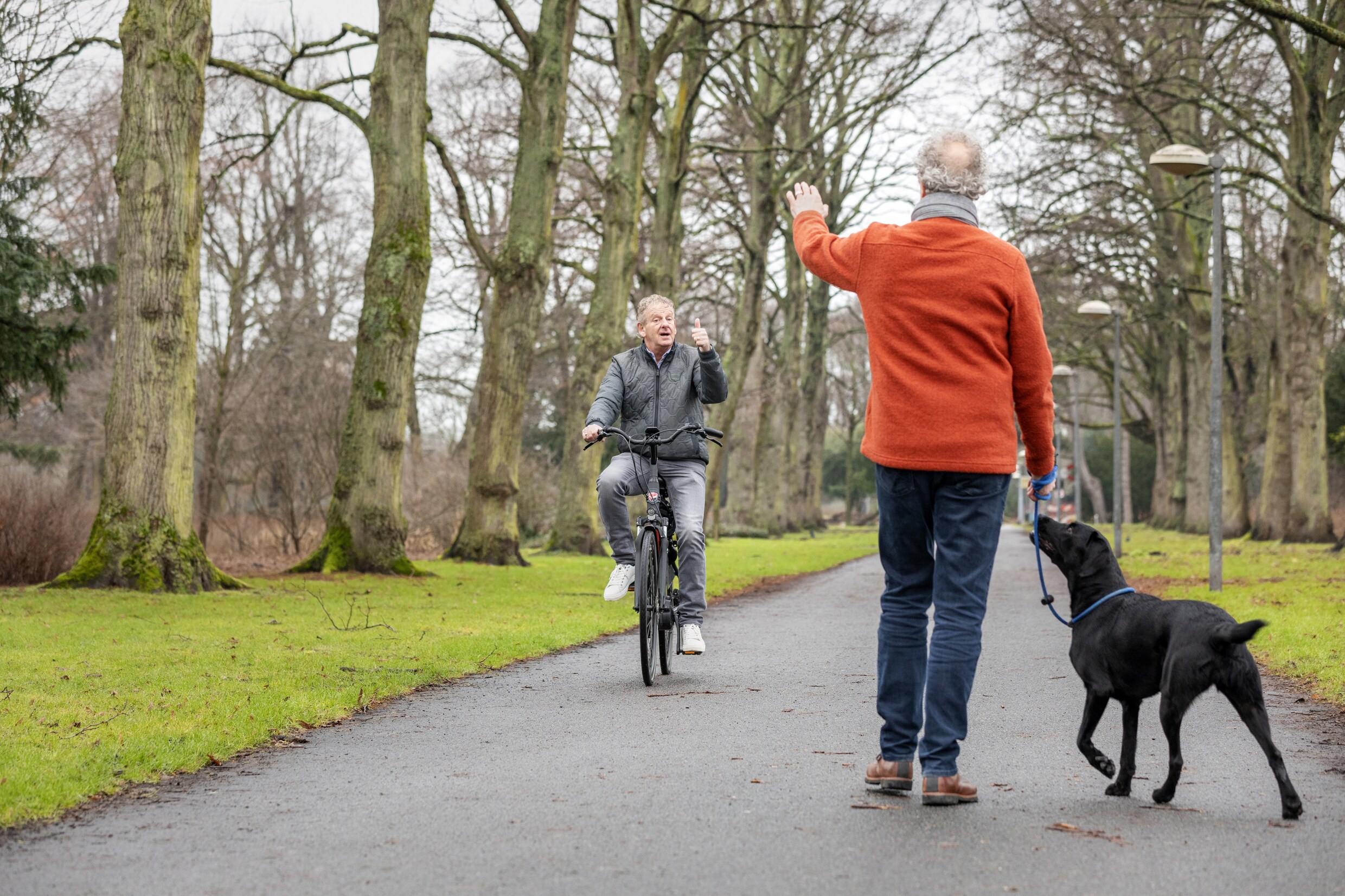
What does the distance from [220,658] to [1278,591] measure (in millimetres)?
11376

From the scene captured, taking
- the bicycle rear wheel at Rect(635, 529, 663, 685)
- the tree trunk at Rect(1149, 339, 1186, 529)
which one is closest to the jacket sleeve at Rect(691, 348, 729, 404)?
the bicycle rear wheel at Rect(635, 529, 663, 685)

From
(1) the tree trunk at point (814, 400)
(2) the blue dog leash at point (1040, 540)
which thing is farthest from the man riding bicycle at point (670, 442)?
(1) the tree trunk at point (814, 400)

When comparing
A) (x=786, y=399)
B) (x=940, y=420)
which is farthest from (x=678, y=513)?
Answer: (x=786, y=399)

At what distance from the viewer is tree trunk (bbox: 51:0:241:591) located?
484 inches

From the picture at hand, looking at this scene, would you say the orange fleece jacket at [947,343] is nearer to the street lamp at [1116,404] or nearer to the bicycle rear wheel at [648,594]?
the bicycle rear wheel at [648,594]

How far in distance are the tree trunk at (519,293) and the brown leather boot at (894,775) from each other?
1393cm

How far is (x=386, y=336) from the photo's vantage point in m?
15.8

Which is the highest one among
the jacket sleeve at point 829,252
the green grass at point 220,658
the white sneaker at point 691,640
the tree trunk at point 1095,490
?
the tree trunk at point 1095,490

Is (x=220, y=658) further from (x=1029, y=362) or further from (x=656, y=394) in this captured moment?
(x=1029, y=362)

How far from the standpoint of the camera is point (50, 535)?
1484cm

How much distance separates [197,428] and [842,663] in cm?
1851

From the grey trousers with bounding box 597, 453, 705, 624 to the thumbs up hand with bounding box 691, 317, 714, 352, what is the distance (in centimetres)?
85

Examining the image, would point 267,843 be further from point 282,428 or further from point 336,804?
point 282,428

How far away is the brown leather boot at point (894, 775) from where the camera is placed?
460 centimetres
